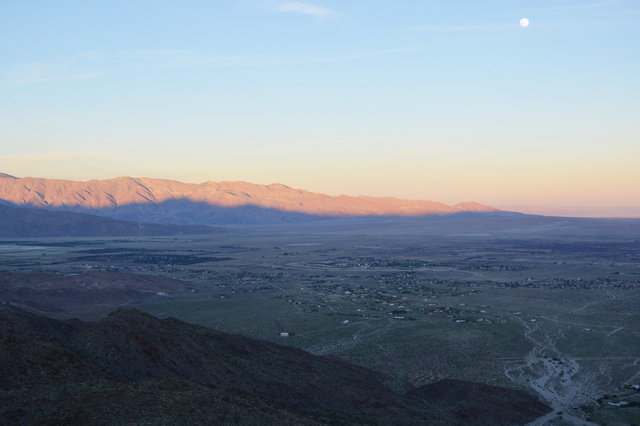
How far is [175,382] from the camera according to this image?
24234mm

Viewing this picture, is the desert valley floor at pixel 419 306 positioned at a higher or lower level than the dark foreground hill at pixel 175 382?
lower

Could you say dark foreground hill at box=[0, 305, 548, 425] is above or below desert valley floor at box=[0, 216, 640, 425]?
above

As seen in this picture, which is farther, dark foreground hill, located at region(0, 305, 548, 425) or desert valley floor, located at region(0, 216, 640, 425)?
desert valley floor, located at region(0, 216, 640, 425)

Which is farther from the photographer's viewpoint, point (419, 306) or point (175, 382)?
point (419, 306)

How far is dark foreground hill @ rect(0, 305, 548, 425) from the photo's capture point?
2128 cm

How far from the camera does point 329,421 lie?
993 inches

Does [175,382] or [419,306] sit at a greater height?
[175,382]

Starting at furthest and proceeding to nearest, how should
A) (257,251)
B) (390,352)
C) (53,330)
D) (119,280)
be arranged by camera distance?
(257,251)
(119,280)
(390,352)
(53,330)

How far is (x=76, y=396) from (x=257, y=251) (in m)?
140

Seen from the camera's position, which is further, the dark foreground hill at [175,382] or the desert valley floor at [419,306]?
the desert valley floor at [419,306]

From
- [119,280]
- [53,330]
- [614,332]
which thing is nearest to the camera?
[53,330]

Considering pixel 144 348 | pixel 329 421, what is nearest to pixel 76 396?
pixel 144 348

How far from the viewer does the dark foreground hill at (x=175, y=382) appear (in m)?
21.3

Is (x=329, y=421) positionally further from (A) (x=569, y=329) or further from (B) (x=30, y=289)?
(B) (x=30, y=289)
